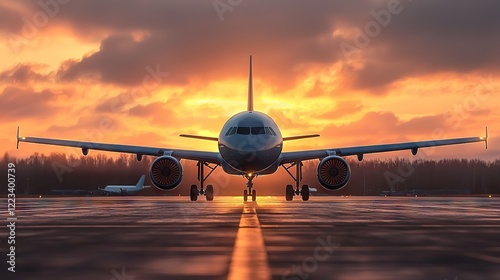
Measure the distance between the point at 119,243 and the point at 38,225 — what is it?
6.80 metres

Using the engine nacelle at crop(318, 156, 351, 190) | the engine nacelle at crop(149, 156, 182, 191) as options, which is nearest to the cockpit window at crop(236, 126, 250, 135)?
the engine nacelle at crop(149, 156, 182, 191)

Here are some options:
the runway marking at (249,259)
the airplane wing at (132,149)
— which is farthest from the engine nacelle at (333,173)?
the runway marking at (249,259)

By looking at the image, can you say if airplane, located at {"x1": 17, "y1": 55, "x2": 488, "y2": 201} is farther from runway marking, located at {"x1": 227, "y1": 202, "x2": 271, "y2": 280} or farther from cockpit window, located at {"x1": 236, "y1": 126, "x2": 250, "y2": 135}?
runway marking, located at {"x1": 227, "y1": 202, "x2": 271, "y2": 280}

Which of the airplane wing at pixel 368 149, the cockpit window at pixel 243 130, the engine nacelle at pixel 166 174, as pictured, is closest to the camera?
the cockpit window at pixel 243 130

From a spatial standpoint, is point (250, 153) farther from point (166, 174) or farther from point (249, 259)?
point (249, 259)

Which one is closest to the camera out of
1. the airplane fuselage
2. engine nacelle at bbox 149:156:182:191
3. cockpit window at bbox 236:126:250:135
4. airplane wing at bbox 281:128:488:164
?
the airplane fuselage

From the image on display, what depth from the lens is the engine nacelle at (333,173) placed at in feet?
131

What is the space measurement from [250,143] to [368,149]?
10964 mm

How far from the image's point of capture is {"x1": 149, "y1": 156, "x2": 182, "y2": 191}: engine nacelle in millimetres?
39281

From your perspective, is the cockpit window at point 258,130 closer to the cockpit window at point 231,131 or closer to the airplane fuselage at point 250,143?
the airplane fuselage at point 250,143

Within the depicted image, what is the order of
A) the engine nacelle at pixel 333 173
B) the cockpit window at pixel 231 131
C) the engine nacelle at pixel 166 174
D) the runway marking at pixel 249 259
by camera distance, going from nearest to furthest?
the runway marking at pixel 249 259, the cockpit window at pixel 231 131, the engine nacelle at pixel 166 174, the engine nacelle at pixel 333 173

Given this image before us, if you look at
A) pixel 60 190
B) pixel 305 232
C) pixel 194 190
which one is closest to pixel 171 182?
pixel 194 190

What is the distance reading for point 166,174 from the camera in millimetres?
39438

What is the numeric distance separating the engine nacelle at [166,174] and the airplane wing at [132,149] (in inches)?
116
